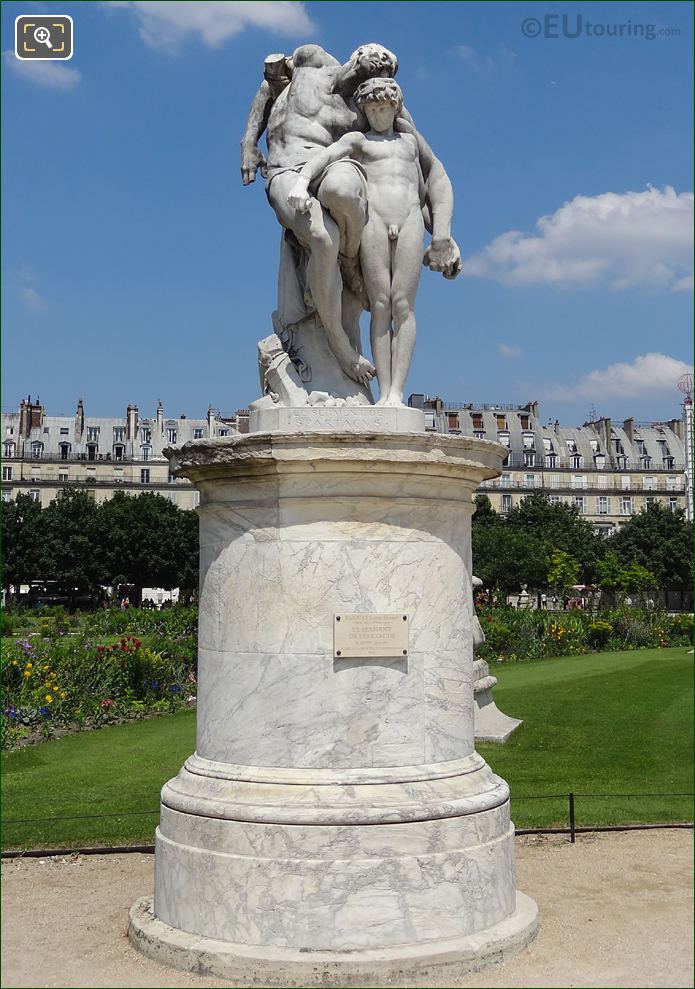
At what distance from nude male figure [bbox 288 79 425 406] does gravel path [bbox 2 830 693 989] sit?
11.5ft

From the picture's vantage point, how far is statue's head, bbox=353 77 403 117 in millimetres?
6559

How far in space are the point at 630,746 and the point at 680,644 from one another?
15216mm

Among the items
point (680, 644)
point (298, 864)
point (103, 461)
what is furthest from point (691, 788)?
point (103, 461)

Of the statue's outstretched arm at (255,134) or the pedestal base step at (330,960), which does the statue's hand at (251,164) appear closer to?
the statue's outstretched arm at (255,134)

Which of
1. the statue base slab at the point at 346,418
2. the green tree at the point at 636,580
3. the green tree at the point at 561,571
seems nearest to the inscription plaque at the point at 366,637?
the statue base slab at the point at 346,418

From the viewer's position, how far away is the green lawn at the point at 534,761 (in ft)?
31.0

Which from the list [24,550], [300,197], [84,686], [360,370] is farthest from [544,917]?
[24,550]

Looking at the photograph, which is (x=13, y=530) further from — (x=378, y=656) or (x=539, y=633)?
(x=378, y=656)

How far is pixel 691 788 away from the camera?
35.7 ft

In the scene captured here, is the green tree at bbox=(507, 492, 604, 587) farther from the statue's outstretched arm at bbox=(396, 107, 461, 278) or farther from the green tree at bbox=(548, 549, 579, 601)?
the statue's outstretched arm at bbox=(396, 107, 461, 278)

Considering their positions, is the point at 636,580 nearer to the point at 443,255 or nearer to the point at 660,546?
the point at 660,546

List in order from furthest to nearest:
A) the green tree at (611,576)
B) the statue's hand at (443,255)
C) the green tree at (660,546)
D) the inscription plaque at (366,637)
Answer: the green tree at (660,546) → the green tree at (611,576) → the statue's hand at (443,255) → the inscription plaque at (366,637)

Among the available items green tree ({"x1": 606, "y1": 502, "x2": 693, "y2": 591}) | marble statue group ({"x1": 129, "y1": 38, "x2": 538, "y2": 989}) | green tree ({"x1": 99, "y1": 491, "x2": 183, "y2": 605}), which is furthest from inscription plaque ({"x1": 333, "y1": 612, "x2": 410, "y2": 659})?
green tree ({"x1": 606, "y1": 502, "x2": 693, "y2": 591})

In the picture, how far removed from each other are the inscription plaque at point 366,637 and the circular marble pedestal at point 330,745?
4 cm
